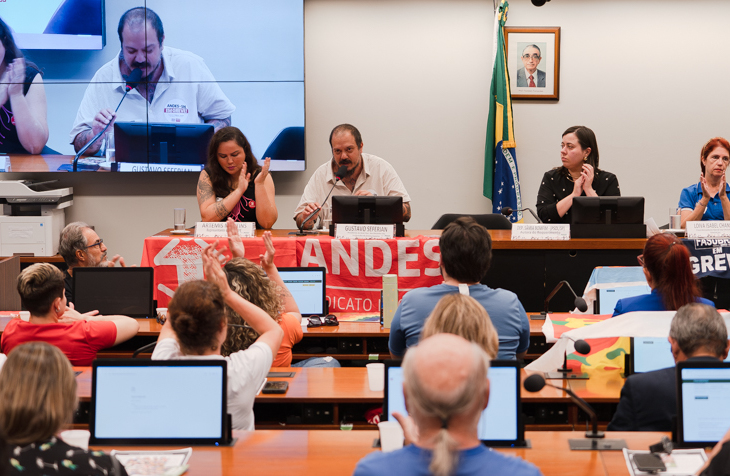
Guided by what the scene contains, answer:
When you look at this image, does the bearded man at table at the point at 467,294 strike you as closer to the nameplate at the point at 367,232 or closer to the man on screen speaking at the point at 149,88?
the nameplate at the point at 367,232

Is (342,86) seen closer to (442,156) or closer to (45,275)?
(442,156)

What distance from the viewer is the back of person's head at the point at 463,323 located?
6.35 feet

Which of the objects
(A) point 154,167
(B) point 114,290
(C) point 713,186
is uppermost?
(A) point 154,167

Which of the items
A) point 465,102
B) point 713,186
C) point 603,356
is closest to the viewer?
point 603,356

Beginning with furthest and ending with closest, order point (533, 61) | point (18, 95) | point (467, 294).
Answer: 1. point (533, 61)
2. point (18, 95)
3. point (467, 294)

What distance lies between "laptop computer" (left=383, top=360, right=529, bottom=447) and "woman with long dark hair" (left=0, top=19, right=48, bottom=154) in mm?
4974

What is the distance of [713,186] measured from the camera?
451 centimetres

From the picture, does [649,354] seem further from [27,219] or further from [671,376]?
[27,219]

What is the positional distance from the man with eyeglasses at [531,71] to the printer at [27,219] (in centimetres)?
408

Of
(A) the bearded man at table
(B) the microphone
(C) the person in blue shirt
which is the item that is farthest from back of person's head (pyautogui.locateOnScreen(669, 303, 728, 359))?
(B) the microphone

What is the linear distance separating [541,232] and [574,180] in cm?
68

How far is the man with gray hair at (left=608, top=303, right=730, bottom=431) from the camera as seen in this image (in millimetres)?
2043

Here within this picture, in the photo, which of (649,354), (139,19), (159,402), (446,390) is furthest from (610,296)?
(139,19)

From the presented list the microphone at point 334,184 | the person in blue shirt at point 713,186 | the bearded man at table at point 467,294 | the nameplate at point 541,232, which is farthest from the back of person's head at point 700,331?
the microphone at point 334,184
